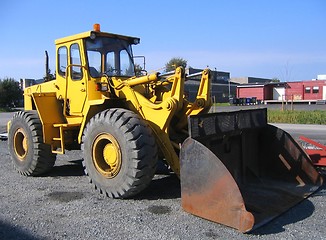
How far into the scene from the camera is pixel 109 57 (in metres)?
7.20

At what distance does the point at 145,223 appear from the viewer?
478 cm

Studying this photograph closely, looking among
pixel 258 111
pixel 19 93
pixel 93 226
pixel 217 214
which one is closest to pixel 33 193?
pixel 93 226

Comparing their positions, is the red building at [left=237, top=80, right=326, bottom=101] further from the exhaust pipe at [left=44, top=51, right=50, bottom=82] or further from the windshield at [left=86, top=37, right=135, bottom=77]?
the windshield at [left=86, top=37, right=135, bottom=77]

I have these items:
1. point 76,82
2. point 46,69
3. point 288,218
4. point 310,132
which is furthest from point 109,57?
point 310,132

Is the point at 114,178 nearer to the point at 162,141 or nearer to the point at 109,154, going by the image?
the point at 109,154

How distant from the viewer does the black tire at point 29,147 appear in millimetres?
7305

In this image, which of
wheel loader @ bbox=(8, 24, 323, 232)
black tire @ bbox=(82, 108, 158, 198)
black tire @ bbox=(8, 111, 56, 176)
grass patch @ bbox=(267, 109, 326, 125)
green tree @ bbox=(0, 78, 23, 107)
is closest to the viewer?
wheel loader @ bbox=(8, 24, 323, 232)

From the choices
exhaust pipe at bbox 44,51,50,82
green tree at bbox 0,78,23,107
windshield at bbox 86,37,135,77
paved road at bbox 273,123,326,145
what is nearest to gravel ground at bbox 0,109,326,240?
windshield at bbox 86,37,135,77

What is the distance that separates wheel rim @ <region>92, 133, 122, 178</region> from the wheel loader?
0.05 ft

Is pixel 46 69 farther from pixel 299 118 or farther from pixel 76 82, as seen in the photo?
pixel 299 118

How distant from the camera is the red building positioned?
55719mm

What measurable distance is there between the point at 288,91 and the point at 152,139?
186 ft

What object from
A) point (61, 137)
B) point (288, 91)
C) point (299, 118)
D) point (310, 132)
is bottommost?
point (310, 132)

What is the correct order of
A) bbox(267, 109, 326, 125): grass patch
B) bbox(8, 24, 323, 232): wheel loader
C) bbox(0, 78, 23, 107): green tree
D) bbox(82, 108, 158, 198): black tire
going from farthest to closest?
1. bbox(0, 78, 23, 107): green tree
2. bbox(267, 109, 326, 125): grass patch
3. bbox(82, 108, 158, 198): black tire
4. bbox(8, 24, 323, 232): wheel loader
